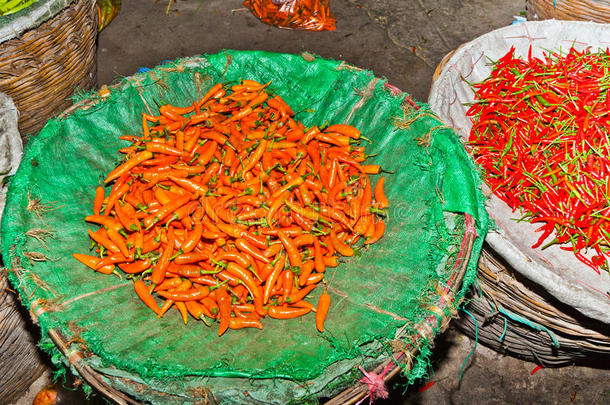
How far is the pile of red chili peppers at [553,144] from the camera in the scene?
2.85 metres

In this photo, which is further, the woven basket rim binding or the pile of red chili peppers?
the woven basket rim binding

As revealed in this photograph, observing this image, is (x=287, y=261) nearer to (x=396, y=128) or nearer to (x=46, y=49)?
(x=396, y=128)

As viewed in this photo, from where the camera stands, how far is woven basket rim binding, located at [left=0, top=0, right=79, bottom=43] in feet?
9.77

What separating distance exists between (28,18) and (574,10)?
158 inches

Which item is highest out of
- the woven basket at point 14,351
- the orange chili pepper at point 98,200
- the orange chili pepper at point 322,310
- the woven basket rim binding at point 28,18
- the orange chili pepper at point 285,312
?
the woven basket rim binding at point 28,18

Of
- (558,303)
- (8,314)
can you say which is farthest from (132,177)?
(558,303)

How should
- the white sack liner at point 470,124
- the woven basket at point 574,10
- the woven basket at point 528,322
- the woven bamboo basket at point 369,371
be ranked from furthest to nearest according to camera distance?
the woven basket at point 574,10
the woven basket at point 528,322
the white sack liner at point 470,124
the woven bamboo basket at point 369,371

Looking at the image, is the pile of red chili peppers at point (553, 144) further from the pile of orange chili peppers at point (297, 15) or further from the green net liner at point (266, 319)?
the pile of orange chili peppers at point (297, 15)

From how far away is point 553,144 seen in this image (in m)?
2.98

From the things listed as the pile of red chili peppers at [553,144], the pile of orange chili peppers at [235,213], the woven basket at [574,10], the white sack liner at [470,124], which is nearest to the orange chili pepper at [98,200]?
the pile of orange chili peppers at [235,213]

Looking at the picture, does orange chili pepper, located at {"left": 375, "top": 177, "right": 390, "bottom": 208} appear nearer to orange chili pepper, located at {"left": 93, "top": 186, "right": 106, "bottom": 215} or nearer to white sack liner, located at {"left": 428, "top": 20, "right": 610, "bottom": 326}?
white sack liner, located at {"left": 428, "top": 20, "right": 610, "bottom": 326}

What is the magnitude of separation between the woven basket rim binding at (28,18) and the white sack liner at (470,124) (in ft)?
8.10

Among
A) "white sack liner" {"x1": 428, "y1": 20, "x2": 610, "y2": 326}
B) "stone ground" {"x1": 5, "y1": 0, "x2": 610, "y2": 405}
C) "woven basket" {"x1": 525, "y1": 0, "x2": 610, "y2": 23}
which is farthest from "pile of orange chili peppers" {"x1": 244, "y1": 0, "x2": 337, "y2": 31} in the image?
"white sack liner" {"x1": 428, "y1": 20, "x2": 610, "y2": 326}

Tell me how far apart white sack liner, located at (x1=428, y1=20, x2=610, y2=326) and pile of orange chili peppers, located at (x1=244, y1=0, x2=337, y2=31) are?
7.97ft
